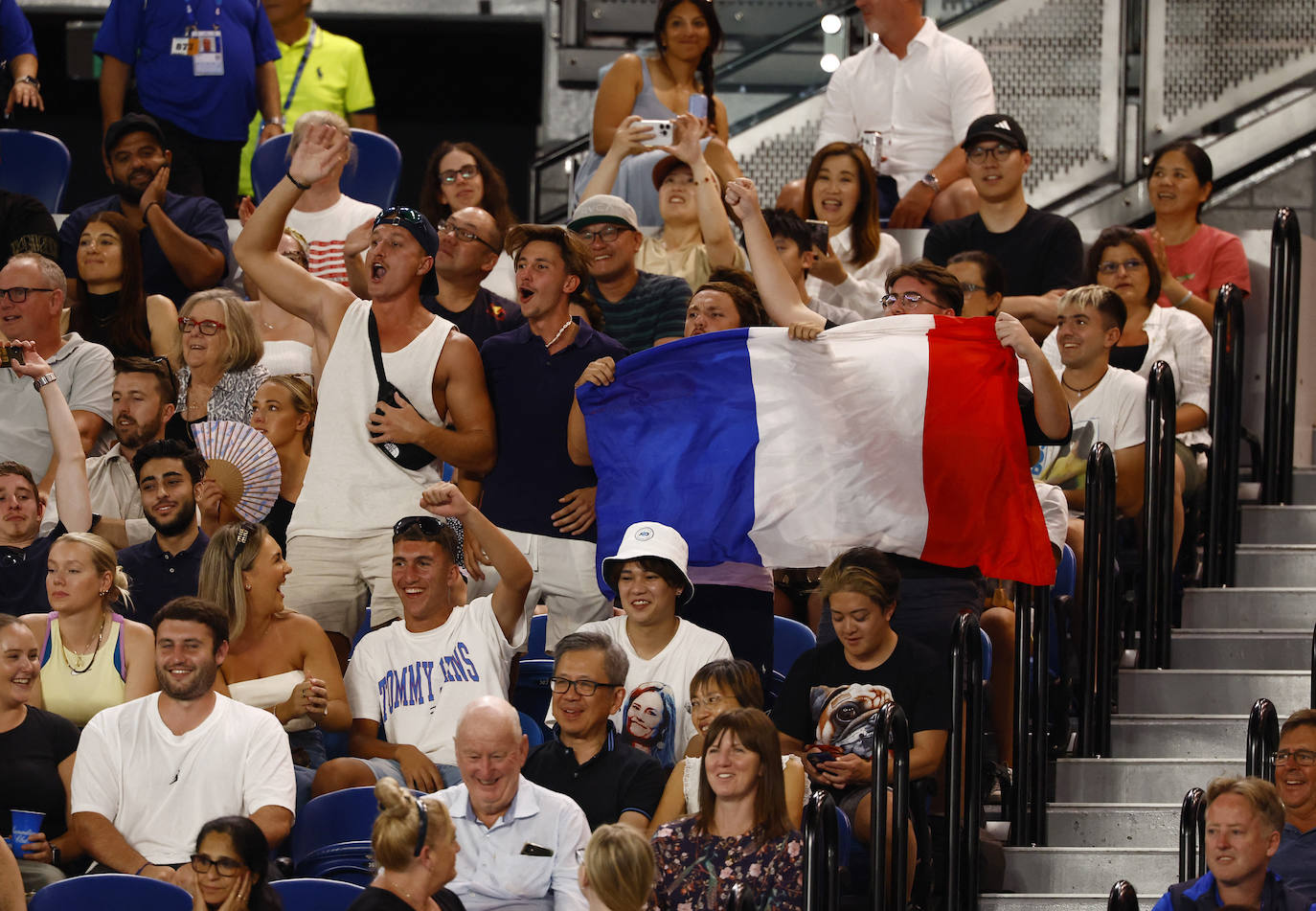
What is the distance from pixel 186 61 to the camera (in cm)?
1060

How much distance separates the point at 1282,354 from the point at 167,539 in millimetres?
4426

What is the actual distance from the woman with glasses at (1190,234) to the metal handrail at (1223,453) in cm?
94

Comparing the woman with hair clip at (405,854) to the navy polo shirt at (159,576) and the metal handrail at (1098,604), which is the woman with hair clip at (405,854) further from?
the metal handrail at (1098,604)

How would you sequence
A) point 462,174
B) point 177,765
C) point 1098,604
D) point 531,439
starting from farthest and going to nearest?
point 462,174 < point 531,439 < point 1098,604 < point 177,765

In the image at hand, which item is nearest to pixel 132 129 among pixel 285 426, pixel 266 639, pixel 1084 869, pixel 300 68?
pixel 300 68

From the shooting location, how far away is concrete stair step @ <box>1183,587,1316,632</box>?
27.1 ft

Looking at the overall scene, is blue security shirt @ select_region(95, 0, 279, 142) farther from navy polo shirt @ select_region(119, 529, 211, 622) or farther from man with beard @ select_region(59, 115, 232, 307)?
navy polo shirt @ select_region(119, 529, 211, 622)

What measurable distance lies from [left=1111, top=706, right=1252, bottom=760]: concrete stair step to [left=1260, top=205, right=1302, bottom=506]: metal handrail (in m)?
1.55

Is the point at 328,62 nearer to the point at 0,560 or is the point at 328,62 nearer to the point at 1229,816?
the point at 0,560

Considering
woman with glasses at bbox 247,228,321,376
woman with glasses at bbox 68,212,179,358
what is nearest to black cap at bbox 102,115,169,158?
woman with glasses at bbox 68,212,179,358

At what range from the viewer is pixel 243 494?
26.2 ft

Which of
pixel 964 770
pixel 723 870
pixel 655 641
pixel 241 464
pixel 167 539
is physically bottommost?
pixel 723 870

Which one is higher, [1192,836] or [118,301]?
[118,301]

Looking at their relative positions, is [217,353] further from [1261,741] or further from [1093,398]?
[1261,741]
